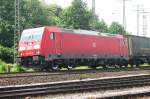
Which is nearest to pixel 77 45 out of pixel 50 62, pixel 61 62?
pixel 61 62

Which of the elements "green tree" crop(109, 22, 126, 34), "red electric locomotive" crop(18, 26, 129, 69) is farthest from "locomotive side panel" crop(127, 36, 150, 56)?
"green tree" crop(109, 22, 126, 34)

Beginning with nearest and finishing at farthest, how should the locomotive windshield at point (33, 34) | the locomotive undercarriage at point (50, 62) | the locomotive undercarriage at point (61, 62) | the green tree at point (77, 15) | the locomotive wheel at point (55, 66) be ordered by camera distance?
the locomotive undercarriage at point (50, 62), the locomotive undercarriage at point (61, 62), the locomotive windshield at point (33, 34), the locomotive wheel at point (55, 66), the green tree at point (77, 15)

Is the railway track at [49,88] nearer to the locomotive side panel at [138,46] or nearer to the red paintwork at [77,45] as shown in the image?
the red paintwork at [77,45]

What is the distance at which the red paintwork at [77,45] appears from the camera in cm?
2620

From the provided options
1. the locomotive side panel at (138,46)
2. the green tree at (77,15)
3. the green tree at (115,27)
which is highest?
the green tree at (77,15)

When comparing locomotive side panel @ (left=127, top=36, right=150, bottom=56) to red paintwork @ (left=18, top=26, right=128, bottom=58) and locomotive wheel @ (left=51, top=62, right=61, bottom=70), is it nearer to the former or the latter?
red paintwork @ (left=18, top=26, right=128, bottom=58)

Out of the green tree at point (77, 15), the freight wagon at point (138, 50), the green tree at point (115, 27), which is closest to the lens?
the freight wagon at point (138, 50)

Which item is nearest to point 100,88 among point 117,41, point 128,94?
point 128,94

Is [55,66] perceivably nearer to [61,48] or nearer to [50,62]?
[50,62]

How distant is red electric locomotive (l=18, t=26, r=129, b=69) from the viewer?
85.7 ft

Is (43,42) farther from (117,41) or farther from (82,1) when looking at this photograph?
(82,1)

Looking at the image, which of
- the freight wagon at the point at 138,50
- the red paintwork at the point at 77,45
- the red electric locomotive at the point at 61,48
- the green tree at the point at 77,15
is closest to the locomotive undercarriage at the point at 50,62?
the red electric locomotive at the point at 61,48

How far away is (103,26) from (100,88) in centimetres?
8187

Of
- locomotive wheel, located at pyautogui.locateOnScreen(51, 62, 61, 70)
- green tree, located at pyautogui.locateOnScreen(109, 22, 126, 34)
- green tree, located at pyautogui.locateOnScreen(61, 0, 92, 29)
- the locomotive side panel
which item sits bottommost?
locomotive wheel, located at pyautogui.locateOnScreen(51, 62, 61, 70)
